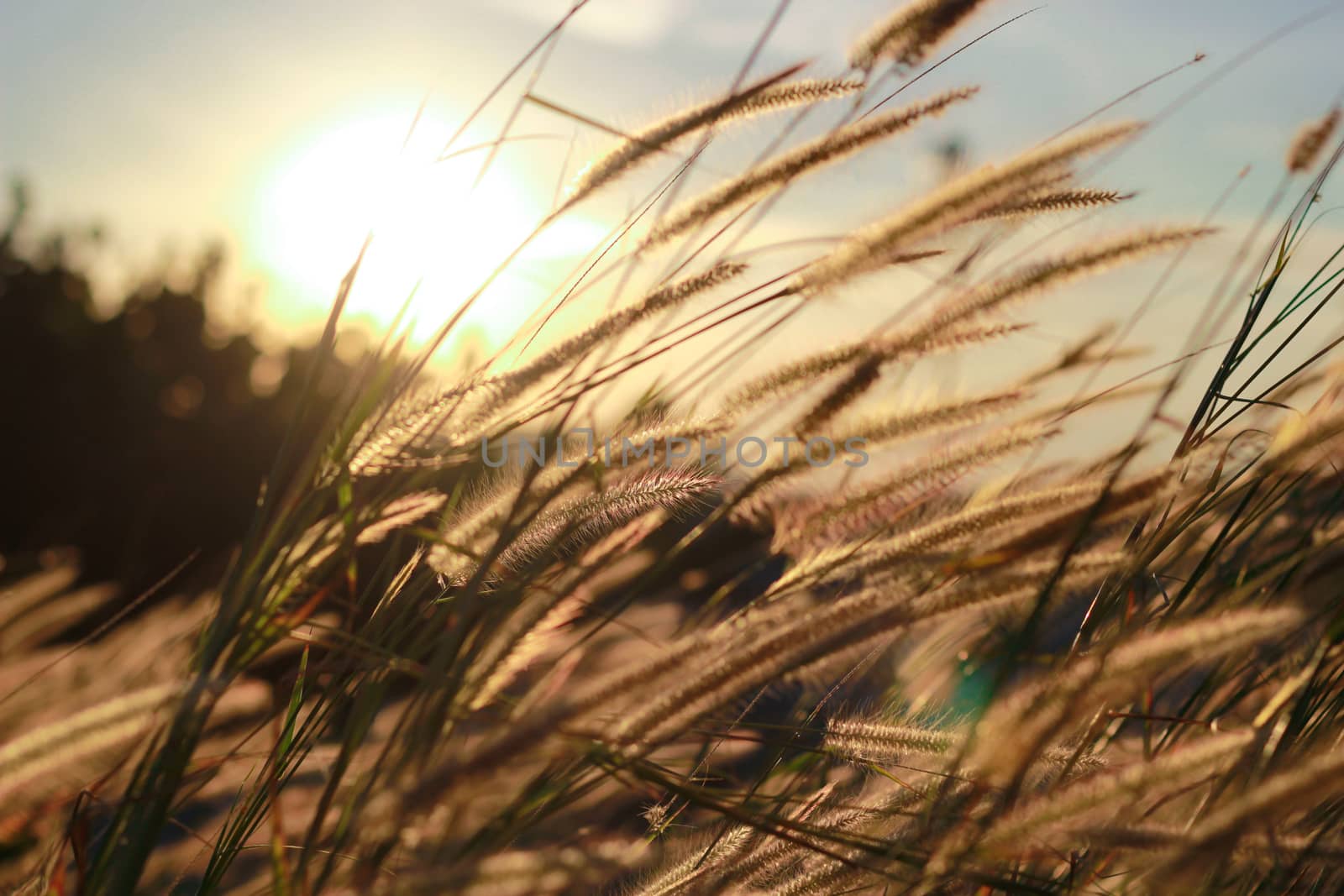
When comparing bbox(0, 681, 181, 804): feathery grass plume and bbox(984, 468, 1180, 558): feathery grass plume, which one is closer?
bbox(0, 681, 181, 804): feathery grass plume

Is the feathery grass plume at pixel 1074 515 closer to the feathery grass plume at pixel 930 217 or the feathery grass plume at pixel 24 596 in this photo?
the feathery grass plume at pixel 930 217

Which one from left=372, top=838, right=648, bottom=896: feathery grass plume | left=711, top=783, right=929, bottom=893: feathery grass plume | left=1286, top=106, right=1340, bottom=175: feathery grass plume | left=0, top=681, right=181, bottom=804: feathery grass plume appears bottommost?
left=0, top=681, right=181, bottom=804: feathery grass plume

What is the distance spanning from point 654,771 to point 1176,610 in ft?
2.46

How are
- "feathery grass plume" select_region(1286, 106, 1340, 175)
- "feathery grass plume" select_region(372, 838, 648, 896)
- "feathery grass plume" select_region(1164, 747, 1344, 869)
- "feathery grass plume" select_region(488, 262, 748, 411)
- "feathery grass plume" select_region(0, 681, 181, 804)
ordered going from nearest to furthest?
1. "feathery grass plume" select_region(1164, 747, 1344, 869)
2. "feathery grass plume" select_region(372, 838, 648, 896)
3. "feathery grass plume" select_region(0, 681, 181, 804)
4. "feathery grass plume" select_region(488, 262, 748, 411)
5. "feathery grass plume" select_region(1286, 106, 1340, 175)

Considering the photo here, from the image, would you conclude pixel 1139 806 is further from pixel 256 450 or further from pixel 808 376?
pixel 256 450

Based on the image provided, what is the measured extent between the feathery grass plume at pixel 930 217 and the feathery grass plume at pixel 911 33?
0.89ft

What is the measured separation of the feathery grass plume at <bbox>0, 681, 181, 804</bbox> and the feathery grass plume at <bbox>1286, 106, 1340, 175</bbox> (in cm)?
186

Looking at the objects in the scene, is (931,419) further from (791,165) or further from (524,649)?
(524,649)

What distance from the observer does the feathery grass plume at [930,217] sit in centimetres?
124

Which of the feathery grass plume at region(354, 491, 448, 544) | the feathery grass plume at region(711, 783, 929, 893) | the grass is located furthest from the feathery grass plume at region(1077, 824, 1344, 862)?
the feathery grass plume at region(354, 491, 448, 544)

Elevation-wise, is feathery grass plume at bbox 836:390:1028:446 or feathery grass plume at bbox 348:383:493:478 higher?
feathery grass plume at bbox 836:390:1028:446

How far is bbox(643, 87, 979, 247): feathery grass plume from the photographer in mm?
1398

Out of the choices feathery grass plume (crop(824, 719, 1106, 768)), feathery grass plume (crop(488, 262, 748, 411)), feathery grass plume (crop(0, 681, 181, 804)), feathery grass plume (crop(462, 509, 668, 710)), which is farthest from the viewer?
feathery grass plume (crop(488, 262, 748, 411))

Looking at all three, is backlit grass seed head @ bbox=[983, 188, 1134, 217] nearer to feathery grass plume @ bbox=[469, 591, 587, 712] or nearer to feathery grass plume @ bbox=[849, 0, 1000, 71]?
feathery grass plume @ bbox=[849, 0, 1000, 71]
